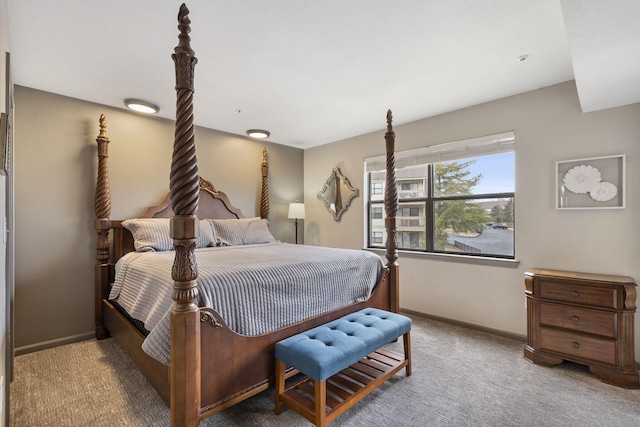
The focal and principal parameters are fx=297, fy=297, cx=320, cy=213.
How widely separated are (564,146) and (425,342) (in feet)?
7.15

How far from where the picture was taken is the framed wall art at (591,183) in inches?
94.4

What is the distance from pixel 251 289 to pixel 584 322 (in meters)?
2.50

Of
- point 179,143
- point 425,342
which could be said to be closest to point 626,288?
point 425,342

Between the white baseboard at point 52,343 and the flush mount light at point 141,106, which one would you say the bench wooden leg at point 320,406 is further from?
the flush mount light at point 141,106

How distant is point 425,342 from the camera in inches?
112

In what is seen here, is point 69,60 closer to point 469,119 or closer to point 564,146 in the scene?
point 469,119

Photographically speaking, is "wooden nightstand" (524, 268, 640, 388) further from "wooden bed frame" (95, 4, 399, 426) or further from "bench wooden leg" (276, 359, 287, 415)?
"bench wooden leg" (276, 359, 287, 415)

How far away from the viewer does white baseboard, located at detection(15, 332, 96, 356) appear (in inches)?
103

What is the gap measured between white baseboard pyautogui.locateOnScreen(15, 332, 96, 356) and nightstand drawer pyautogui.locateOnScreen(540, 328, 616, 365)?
4.16 meters

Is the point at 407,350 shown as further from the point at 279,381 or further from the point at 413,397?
the point at 279,381

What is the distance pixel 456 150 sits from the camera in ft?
10.9

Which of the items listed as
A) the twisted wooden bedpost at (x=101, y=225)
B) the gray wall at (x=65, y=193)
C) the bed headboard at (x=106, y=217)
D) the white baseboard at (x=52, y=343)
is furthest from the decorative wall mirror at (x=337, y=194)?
the white baseboard at (x=52, y=343)

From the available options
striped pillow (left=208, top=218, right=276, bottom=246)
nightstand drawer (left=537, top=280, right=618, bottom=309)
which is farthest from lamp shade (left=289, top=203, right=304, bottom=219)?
nightstand drawer (left=537, top=280, right=618, bottom=309)

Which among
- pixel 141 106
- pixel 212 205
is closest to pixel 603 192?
pixel 212 205
